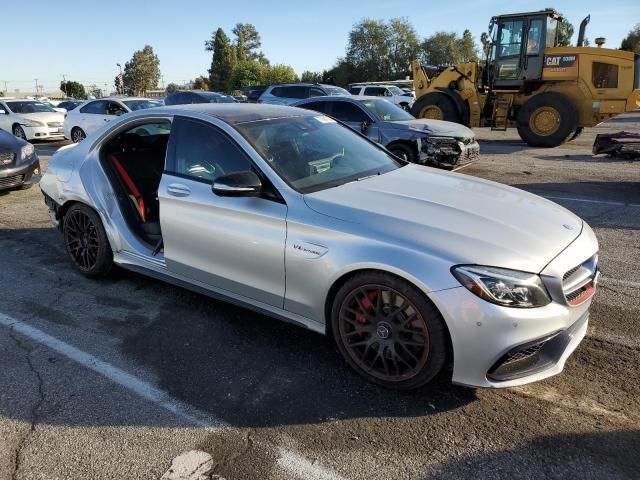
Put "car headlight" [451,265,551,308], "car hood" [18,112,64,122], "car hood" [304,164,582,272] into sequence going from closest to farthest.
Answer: "car headlight" [451,265,551,308]
"car hood" [304,164,582,272]
"car hood" [18,112,64,122]

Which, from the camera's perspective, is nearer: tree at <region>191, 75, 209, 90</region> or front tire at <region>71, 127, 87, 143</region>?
front tire at <region>71, 127, 87, 143</region>

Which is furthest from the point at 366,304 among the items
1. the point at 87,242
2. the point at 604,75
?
the point at 604,75

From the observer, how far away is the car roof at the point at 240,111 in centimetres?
374

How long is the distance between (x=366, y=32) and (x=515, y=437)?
8322 centimetres

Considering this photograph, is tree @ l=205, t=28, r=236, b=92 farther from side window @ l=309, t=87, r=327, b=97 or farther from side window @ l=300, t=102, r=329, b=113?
side window @ l=300, t=102, r=329, b=113

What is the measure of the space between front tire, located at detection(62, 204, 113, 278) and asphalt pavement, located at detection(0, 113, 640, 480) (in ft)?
1.14

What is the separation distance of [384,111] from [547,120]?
619 cm

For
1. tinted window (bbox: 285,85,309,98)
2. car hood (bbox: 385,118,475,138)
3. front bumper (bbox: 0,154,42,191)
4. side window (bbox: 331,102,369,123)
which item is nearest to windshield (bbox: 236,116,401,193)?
car hood (bbox: 385,118,475,138)

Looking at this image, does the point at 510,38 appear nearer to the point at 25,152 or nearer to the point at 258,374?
the point at 25,152

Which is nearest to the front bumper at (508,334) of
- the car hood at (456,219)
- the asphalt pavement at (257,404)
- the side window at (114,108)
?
the car hood at (456,219)

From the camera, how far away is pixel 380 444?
2504 mm

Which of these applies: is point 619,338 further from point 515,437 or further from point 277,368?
point 277,368

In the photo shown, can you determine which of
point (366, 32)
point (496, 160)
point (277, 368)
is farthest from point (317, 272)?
point (366, 32)

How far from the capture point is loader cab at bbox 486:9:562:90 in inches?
531
